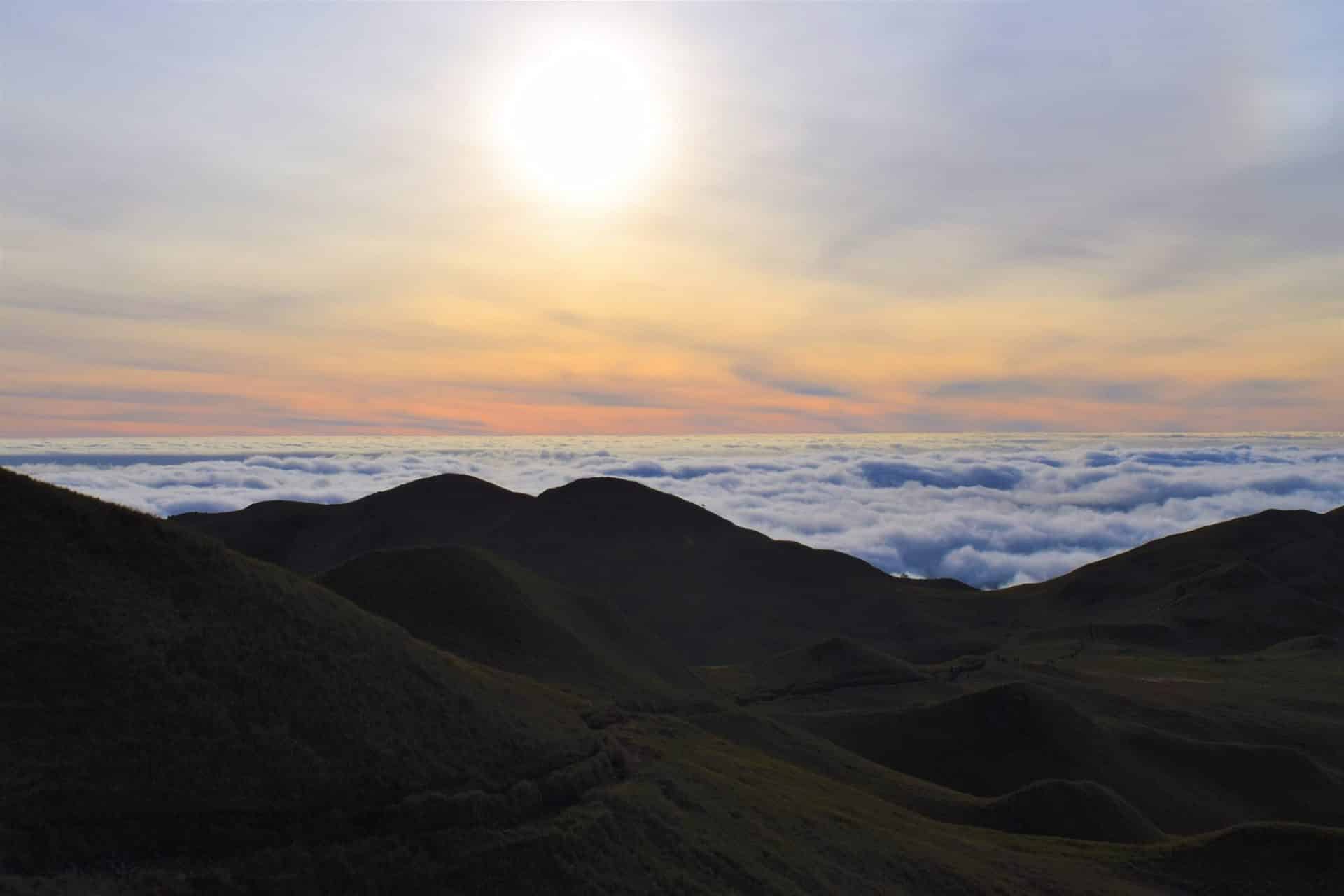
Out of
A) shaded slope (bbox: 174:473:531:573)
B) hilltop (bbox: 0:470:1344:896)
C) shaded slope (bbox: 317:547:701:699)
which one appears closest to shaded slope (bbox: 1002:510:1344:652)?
hilltop (bbox: 0:470:1344:896)

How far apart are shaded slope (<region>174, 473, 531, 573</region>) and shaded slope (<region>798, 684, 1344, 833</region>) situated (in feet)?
287

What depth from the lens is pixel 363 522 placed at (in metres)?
154

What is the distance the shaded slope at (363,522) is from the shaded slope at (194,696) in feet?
368

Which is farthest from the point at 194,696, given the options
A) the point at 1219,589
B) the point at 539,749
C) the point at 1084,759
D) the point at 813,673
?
the point at 1219,589

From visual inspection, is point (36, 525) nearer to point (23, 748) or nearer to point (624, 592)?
point (23, 748)

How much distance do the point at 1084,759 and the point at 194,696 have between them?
6344 cm

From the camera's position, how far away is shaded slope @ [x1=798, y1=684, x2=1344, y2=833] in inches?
2594

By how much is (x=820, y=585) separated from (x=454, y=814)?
11829 centimetres

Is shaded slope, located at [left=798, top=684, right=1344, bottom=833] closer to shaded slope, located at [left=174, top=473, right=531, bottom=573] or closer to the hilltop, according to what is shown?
the hilltop

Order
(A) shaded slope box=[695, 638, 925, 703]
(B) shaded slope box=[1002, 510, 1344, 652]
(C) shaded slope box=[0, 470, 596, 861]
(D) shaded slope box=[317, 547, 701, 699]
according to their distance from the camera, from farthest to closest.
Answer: (B) shaded slope box=[1002, 510, 1344, 652] < (A) shaded slope box=[695, 638, 925, 703] < (D) shaded slope box=[317, 547, 701, 699] < (C) shaded slope box=[0, 470, 596, 861]

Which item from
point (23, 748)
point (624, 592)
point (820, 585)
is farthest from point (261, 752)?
point (820, 585)

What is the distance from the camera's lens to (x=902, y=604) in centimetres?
13800

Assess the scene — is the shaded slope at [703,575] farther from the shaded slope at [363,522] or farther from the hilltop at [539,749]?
the hilltop at [539,749]

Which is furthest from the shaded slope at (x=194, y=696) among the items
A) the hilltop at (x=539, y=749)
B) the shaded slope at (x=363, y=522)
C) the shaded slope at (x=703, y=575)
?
the shaded slope at (x=363, y=522)
